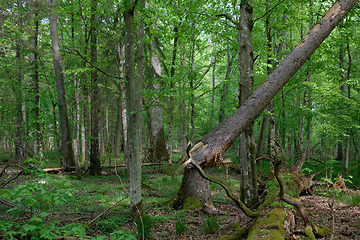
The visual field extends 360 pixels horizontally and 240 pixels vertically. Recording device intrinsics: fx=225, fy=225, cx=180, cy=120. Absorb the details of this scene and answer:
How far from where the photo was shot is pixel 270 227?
347 cm

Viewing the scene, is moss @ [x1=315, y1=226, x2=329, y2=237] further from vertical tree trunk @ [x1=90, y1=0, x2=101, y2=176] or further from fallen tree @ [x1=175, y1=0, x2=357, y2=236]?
vertical tree trunk @ [x1=90, y1=0, x2=101, y2=176]

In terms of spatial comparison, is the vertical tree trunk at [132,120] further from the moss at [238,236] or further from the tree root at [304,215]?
the tree root at [304,215]

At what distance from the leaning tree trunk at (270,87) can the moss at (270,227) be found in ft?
4.48

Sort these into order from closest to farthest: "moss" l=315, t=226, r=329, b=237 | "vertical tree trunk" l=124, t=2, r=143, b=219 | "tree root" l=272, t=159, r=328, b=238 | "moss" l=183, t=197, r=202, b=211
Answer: "tree root" l=272, t=159, r=328, b=238 → "moss" l=315, t=226, r=329, b=237 → "vertical tree trunk" l=124, t=2, r=143, b=219 → "moss" l=183, t=197, r=202, b=211

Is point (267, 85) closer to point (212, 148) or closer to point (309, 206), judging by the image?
point (212, 148)

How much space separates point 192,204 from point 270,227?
8.06 feet

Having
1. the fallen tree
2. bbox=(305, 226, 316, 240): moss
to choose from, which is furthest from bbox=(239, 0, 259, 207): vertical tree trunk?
bbox=(305, 226, 316, 240): moss

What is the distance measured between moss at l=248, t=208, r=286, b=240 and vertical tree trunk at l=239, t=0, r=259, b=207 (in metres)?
1.35

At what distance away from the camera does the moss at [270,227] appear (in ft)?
10.7

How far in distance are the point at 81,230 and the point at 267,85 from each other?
12.8 ft

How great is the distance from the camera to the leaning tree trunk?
163 inches

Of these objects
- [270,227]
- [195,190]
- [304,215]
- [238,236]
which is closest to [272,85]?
[304,215]

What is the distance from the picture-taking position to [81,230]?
276 centimetres

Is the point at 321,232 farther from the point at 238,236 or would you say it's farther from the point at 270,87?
the point at 270,87
